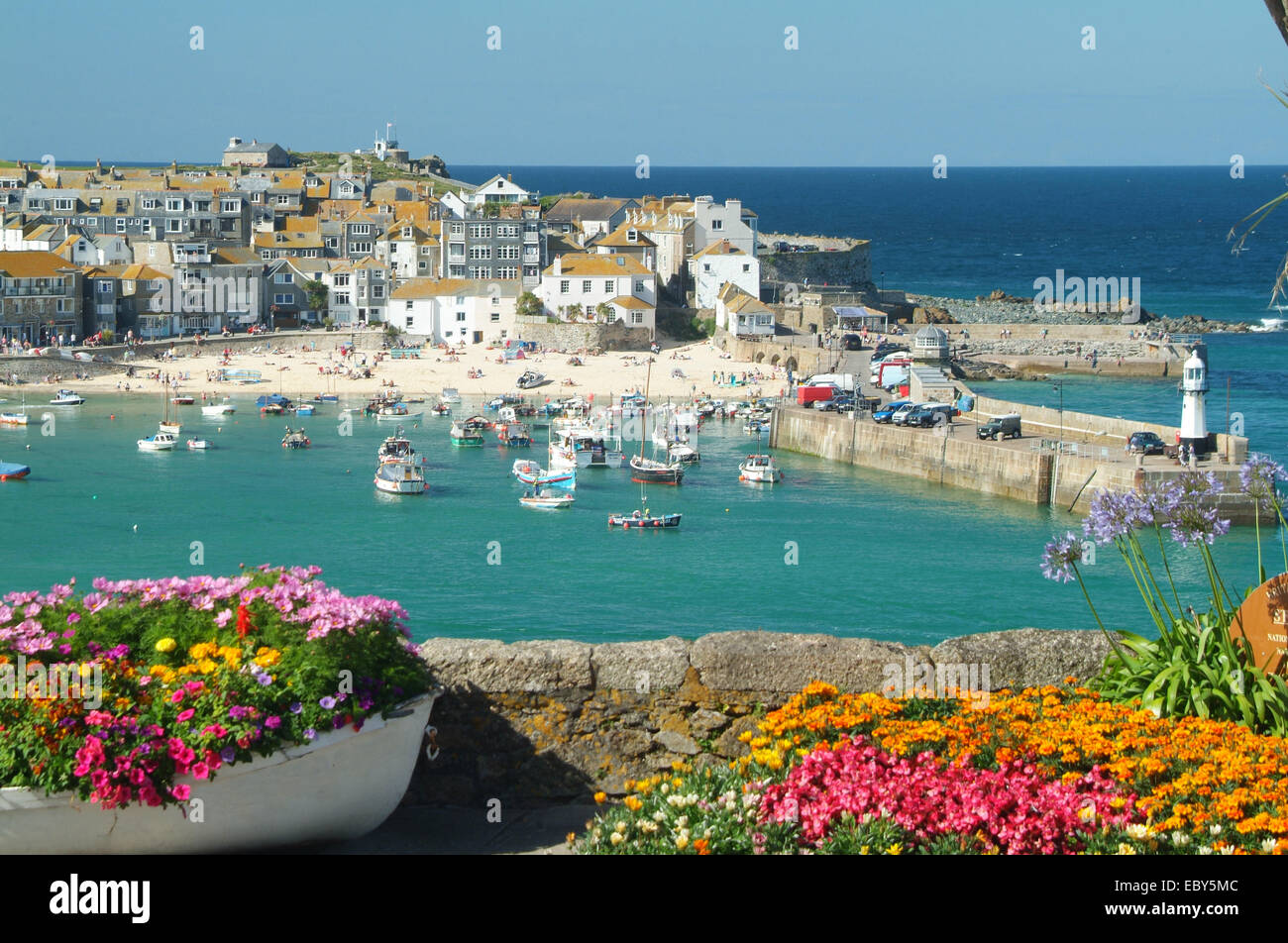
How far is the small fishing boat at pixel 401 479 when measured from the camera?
165ft

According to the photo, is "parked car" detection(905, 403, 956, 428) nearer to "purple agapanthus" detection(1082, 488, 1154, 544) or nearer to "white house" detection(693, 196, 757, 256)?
"white house" detection(693, 196, 757, 256)

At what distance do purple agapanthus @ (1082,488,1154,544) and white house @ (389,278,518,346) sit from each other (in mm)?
77194

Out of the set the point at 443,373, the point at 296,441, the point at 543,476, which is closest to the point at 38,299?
the point at 443,373

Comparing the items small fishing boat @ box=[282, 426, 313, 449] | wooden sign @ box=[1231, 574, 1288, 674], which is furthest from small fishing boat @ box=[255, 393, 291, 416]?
wooden sign @ box=[1231, 574, 1288, 674]

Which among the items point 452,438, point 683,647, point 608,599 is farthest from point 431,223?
point 683,647

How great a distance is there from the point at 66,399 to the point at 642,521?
3440 centimetres

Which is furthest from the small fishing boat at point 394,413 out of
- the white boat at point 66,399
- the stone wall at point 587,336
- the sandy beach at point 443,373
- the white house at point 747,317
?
the white house at point 747,317

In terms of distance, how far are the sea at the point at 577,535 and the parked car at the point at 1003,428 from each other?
2791 mm

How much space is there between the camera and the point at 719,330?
83062mm

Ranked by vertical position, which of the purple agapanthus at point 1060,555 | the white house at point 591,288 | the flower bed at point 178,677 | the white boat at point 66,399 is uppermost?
the white house at point 591,288

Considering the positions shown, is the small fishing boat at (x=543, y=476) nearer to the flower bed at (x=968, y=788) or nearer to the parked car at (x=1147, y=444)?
the parked car at (x=1147, y=444)

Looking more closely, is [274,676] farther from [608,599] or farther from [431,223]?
[431,223]

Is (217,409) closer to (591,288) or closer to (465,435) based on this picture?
(465,435)

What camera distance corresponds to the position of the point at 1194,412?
44.7 meters
